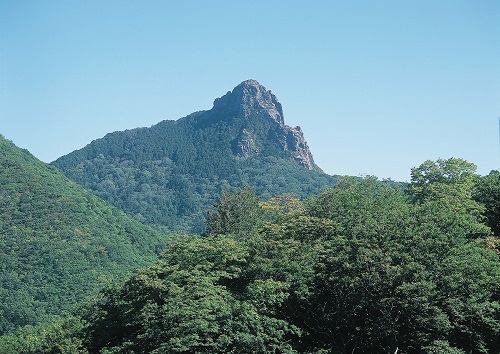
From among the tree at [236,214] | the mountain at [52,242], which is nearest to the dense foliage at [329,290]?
the tree at [236,214]

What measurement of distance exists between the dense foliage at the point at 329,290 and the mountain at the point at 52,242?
157 ft

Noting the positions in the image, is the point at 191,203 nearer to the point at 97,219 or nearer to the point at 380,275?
the point at 97,219

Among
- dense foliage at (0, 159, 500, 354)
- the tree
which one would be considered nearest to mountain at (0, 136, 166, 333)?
the tree

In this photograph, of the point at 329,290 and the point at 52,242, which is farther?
the point at 52,242

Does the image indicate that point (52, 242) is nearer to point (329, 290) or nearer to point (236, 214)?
point (236, 214)

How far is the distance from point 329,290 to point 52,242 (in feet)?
232

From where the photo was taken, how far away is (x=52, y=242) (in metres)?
89.8

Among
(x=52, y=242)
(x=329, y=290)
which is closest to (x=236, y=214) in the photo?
(x=329, y=290)

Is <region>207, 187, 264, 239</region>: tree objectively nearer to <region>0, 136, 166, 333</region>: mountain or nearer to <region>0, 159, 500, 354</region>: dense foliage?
<region>0, 159, 500, 354</region>: dense foliage

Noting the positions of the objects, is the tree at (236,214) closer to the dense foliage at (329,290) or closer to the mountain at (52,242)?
the dense foliage at (329,290)

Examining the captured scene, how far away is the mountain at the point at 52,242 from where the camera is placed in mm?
78188

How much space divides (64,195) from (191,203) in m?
83.1

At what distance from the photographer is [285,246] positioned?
2892 cm

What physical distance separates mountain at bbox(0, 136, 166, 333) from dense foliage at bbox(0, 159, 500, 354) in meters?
47.8
